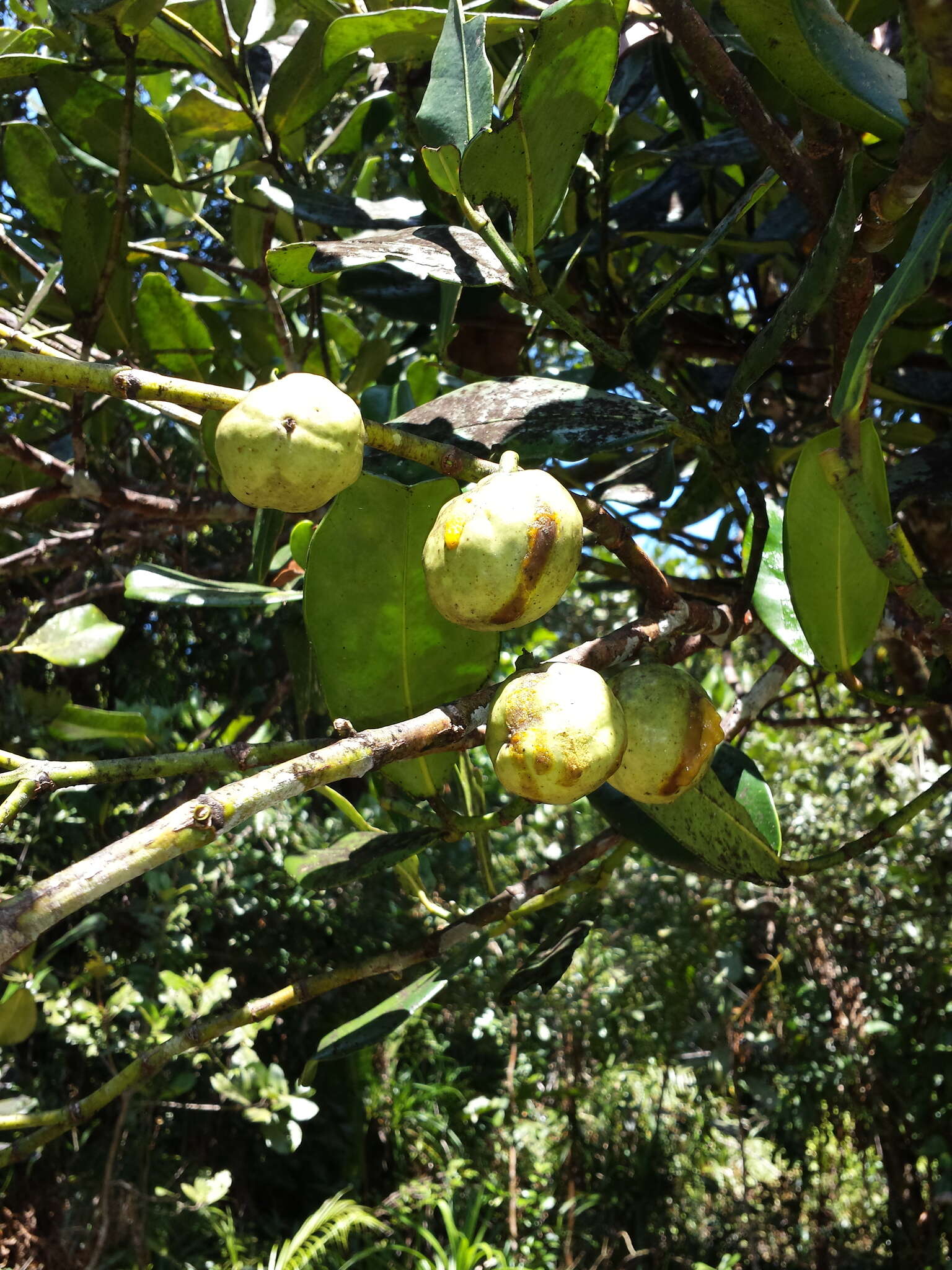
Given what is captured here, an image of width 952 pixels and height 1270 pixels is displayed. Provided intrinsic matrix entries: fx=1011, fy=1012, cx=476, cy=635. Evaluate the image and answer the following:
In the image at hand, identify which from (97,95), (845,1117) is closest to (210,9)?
(97,95)

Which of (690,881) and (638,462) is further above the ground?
(638,462)

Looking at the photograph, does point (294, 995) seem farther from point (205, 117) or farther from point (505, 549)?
point (205, 117)

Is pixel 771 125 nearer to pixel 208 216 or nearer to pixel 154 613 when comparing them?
pixel 208 216

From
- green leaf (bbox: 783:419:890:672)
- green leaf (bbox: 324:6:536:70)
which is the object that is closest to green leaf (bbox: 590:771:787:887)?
green leaf (bbox: 783:419:890:672)

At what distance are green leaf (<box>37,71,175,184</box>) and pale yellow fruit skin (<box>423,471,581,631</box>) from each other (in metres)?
0.83

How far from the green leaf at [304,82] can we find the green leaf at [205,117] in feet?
0.32

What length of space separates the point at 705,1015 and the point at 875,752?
1.54m

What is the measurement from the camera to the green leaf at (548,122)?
63cm

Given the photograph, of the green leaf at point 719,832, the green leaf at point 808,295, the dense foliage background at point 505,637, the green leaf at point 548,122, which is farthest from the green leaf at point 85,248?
the green leaf at point 719,832

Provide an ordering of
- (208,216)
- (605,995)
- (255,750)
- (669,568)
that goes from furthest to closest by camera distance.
Answer: (605,995) < (669,568) < (208,216) < (255,750)

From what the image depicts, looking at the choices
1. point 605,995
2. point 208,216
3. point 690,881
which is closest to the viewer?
point 208,216

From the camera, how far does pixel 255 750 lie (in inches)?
19.4

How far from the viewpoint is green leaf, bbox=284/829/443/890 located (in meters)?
0.79

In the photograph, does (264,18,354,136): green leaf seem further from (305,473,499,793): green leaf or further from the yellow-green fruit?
the yellow-green fruit
